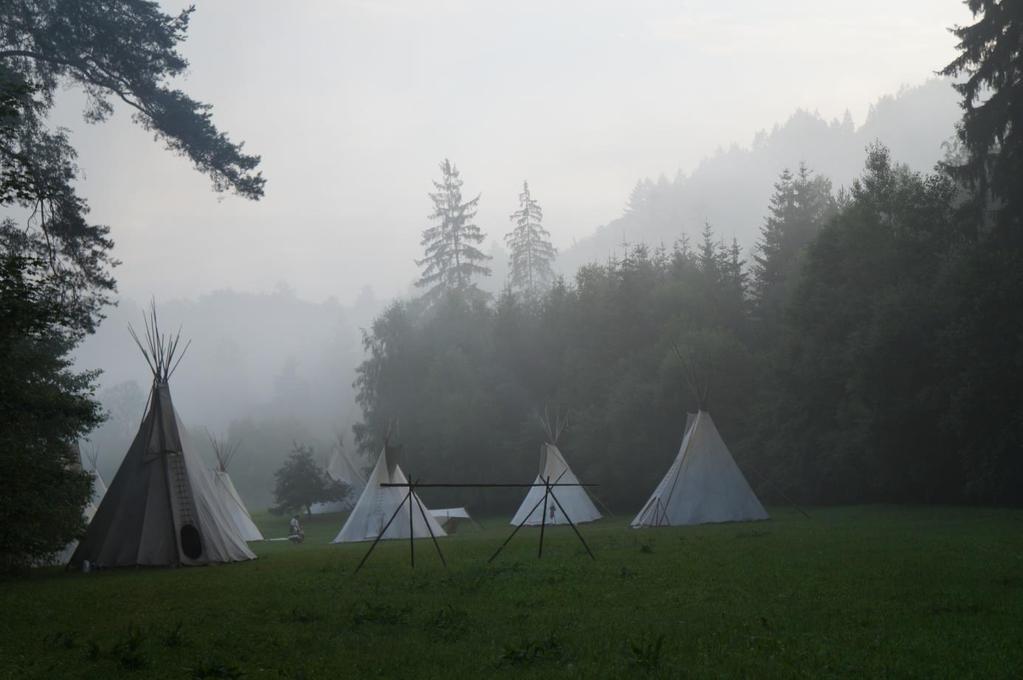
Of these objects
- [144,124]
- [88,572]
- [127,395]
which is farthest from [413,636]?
[127,395]

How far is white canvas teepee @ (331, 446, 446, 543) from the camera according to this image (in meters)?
31.5

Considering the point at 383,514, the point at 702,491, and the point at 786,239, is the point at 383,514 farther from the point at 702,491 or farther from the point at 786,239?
the point at 786,239

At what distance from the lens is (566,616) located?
10047mm

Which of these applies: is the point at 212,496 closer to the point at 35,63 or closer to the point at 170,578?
the point at 170,578

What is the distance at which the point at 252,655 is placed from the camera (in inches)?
339

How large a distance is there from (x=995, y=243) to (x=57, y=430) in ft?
79.4

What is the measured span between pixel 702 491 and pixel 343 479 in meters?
39.0

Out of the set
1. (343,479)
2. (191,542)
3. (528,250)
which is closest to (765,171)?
(528,250)

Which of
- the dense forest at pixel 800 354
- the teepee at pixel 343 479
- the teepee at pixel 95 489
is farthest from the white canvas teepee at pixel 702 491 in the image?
the teepee at pixel 343 479

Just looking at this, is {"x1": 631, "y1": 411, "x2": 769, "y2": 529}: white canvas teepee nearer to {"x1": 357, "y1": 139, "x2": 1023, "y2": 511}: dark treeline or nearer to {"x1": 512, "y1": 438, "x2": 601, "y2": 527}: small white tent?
{"x1": 357, "y1": 139, "x2": 1023, "y2": 511}: dark treeline

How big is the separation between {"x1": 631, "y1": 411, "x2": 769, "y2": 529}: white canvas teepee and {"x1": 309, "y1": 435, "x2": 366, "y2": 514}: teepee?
34.5m

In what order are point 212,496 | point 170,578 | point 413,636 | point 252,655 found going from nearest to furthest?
point 252,655, point 413,636, point 170,578, point 212,496

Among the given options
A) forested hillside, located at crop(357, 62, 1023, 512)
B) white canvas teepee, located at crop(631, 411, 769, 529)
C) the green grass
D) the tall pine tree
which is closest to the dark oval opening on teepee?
the green grass

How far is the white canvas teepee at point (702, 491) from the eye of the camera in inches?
1061
